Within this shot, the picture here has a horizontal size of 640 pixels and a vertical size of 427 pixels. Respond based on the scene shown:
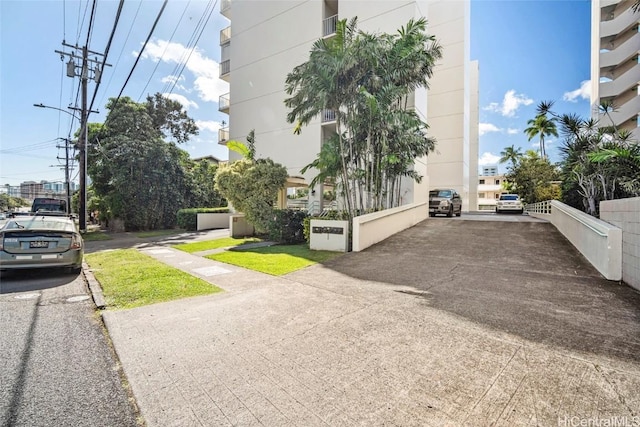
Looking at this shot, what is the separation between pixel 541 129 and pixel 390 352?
4155 centimetres

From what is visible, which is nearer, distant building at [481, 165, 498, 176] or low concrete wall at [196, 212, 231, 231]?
low concrete wall at [196, 212, 231, 231]

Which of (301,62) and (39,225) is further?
(301,62)

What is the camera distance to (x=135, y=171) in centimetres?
1998

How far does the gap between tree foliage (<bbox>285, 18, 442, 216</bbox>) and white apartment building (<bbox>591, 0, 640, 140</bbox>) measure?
77.5ft

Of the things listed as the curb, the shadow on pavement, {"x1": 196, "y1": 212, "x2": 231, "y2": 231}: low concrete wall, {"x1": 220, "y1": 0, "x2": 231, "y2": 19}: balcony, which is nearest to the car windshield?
the curb

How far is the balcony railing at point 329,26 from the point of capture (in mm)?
19953

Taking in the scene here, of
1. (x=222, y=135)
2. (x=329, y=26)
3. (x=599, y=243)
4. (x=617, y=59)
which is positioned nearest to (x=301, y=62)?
(x=329, y=26)

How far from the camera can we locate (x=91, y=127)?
2141 centimetres

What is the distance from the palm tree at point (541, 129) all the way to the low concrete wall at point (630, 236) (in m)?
32.7

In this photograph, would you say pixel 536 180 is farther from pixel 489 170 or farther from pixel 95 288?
pixel 489 170

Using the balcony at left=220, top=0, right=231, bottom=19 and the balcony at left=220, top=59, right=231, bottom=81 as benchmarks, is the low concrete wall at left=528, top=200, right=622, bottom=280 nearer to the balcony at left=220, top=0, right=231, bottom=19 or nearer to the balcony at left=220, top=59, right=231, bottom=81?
the balcony at left=220, top=59, right=231, bottom=81

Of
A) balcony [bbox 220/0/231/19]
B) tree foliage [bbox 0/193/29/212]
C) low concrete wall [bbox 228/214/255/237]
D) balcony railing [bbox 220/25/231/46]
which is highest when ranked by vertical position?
balcony [bbox 220/0/231/19]

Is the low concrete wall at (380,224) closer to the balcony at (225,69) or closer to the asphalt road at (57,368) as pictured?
the asphalt road at (57,368)

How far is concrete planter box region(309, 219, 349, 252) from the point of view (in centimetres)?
1009
